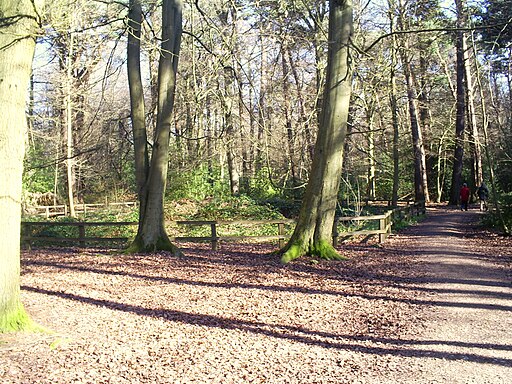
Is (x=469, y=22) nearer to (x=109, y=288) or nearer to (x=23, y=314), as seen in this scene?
(x=109, y=288)

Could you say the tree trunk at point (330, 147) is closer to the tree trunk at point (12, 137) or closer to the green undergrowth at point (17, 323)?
the green undergrowth at point (17, 323)

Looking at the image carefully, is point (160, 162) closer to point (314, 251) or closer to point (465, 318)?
point (314, 251)

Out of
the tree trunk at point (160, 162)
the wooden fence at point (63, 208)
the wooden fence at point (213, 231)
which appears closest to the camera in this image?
the tree trunk at point (160, 162)

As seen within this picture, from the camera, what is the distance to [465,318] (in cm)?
719

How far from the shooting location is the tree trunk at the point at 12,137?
581 centimetres

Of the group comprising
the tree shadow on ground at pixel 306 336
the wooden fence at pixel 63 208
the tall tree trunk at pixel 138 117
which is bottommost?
the tree shadow on ground at pixel 306 336

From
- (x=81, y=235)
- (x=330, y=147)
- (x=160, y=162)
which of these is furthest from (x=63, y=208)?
(x=330, y=147)

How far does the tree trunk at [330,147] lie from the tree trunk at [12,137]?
23.8ft

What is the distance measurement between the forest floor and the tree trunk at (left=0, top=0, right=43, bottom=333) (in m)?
0.49

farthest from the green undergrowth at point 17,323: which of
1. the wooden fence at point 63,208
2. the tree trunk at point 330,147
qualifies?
the wooden fence at point 63,208

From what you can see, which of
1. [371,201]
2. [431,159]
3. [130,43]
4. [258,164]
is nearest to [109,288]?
Answer: [130,43]

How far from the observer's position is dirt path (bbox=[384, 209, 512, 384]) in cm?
523

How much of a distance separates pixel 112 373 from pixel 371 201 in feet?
89.7

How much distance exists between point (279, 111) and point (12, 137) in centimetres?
2317
